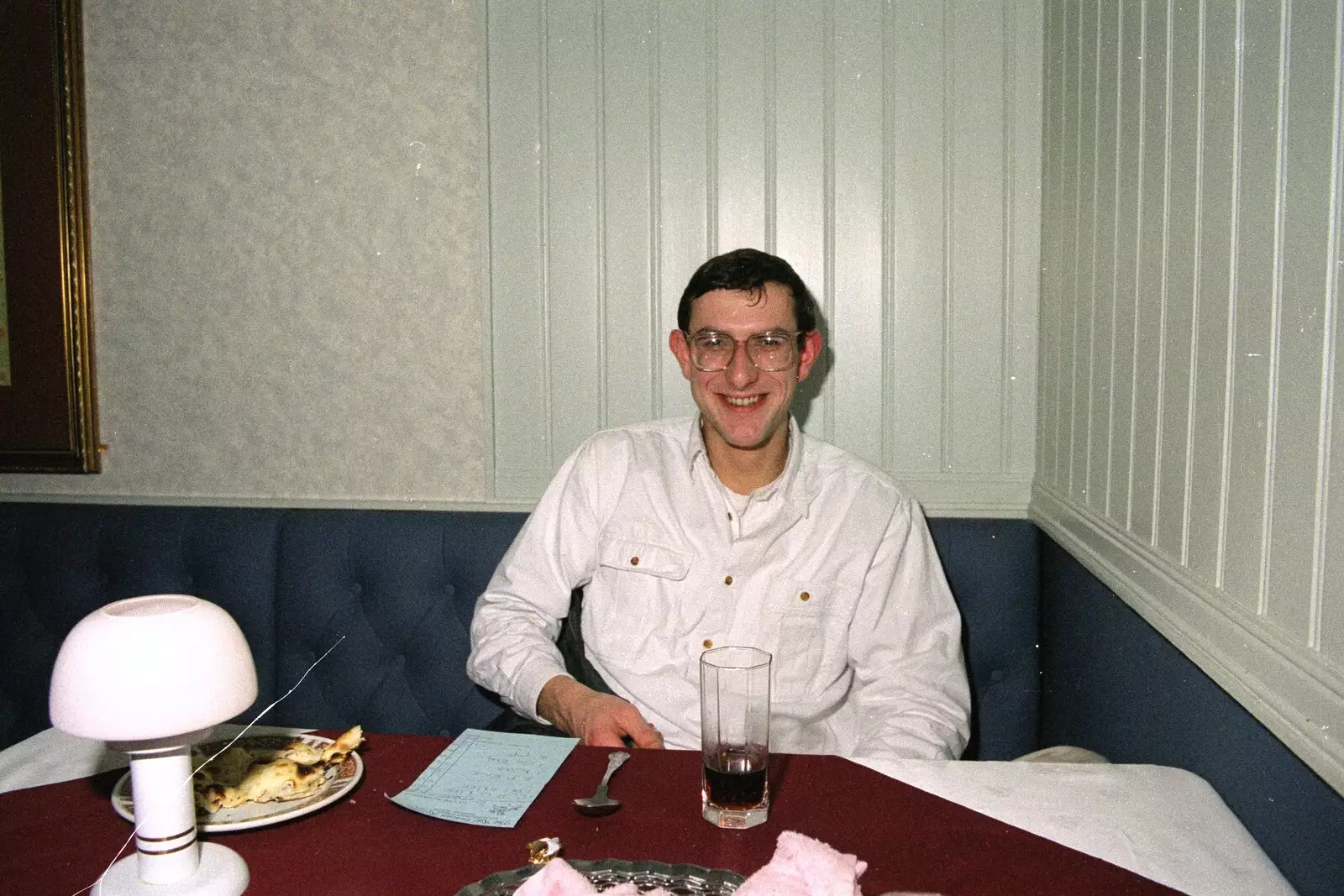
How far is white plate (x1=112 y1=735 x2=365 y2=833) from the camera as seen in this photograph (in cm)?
91

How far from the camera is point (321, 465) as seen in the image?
2396 millimetres

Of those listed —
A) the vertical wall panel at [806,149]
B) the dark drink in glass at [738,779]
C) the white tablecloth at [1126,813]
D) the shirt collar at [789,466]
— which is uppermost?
the vertical wall panel at [806,149]

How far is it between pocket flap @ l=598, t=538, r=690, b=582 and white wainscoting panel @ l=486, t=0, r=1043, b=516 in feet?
1.68

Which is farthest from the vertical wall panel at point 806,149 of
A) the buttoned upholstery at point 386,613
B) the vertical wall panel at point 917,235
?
the buttoned upholstery at point 386,613

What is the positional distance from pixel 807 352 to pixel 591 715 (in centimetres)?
85

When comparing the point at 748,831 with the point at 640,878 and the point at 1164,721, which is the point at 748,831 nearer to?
the point at 640,878

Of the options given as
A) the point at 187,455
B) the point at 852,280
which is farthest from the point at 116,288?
the point at 852,280

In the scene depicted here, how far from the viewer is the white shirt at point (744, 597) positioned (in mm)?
1727

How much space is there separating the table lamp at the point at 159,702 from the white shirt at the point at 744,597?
852mm

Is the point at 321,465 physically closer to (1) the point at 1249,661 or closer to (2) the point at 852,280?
(2) the point at 852,280

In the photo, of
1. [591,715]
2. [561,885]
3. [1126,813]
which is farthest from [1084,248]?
[561,885]

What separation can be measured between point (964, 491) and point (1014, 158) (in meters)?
0.76

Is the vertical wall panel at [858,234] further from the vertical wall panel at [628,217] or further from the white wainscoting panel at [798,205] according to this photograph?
the vertical wall panel at [628,217]

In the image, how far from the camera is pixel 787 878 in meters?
0.72
